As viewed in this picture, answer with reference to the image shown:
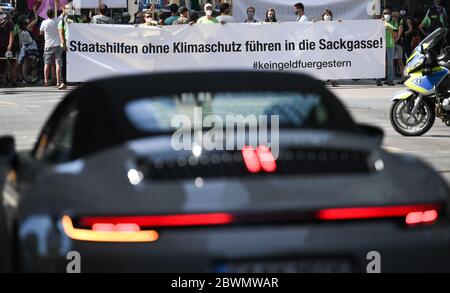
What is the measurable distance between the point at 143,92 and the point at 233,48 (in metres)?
19.9

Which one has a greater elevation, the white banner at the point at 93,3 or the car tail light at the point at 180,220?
the car tail light at the point at 180,220

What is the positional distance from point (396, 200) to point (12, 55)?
23156mm

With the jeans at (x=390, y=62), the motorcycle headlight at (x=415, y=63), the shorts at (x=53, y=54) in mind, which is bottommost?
the jeans at (x=390, y=62)

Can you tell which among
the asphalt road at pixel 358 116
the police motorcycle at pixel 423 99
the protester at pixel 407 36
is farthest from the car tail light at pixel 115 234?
the protester at pixel 407 36

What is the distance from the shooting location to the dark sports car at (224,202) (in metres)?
4.18

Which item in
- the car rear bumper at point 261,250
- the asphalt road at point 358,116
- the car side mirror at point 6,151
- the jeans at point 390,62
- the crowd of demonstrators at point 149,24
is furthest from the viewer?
the jeans at point 390,62

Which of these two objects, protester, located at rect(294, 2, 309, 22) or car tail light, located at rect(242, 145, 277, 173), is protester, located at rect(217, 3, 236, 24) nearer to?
protester, located at rect(294, 2, 309, 22)

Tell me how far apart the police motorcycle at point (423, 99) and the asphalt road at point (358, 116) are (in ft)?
0.69

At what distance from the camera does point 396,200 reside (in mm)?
4371

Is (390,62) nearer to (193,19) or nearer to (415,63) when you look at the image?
(193,19)

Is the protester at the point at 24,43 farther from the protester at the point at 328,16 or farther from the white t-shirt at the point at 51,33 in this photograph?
the protester at the point at 328,16

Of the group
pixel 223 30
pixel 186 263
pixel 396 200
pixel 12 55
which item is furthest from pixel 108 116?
pixel 12 55

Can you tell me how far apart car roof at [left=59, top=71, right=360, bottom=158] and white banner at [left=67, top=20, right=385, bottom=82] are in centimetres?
1909
